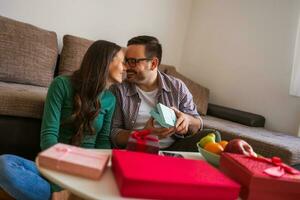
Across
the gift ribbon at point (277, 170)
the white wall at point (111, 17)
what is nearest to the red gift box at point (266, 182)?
the gift ribbon at point (277, 170)

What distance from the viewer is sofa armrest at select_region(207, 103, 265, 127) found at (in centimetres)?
218

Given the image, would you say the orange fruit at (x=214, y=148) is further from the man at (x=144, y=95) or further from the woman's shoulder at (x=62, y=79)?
the woman's shoulder at (x=62, y=79)

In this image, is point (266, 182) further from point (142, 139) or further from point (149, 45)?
point (149, 45)

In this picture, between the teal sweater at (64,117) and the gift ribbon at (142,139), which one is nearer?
the gift ribbon at (142,139)

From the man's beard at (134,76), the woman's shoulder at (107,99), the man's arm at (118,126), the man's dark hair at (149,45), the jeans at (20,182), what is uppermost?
the man's dark hair at (149,45)

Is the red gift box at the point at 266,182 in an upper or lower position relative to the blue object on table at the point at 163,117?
lower

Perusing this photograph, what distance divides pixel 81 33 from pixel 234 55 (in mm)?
1176

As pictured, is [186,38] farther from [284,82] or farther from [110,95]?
[110,95]

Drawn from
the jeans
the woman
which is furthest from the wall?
the jeans

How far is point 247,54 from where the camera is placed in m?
2.47

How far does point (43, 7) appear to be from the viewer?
2.12 m

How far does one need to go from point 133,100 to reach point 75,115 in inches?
13.4

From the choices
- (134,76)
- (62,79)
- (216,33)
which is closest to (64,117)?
(62,79)

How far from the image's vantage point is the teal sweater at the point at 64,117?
1095 mm
